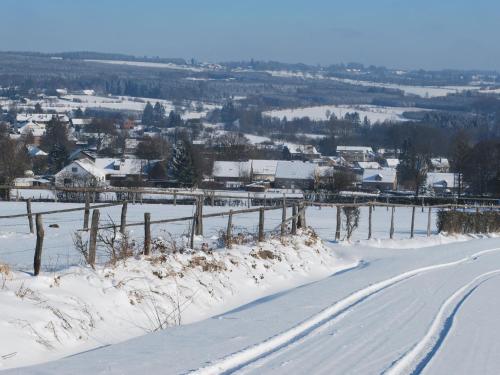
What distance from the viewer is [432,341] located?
9.56 m

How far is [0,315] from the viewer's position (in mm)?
8828

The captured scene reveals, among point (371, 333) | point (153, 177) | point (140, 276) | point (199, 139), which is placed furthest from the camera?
point (199, 139)

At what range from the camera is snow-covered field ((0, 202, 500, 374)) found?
8266mm

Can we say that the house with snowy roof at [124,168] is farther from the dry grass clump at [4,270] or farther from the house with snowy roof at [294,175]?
the dry grass clump at [4,270]

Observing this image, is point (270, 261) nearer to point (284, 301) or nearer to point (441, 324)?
point (284, 301)

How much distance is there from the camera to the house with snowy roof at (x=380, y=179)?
98.5m

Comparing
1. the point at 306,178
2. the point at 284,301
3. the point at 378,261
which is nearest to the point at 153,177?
the point at 306,178

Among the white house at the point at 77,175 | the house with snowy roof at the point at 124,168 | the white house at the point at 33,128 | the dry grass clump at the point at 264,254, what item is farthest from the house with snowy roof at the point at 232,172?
the white house at the point at 33,128

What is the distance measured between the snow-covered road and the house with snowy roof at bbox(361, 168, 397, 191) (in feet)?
276

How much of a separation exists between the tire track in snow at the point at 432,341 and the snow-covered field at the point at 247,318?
0.02m

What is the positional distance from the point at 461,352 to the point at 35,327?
4951 millimetres

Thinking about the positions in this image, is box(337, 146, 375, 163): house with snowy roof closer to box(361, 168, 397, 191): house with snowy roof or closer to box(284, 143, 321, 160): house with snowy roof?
box(284, 143, 321, 160): house with snowy roof

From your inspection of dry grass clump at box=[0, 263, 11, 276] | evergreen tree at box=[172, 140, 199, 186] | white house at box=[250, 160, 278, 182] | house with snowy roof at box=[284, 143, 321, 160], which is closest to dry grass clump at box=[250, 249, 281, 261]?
dry grass clump at box=[0, 263, 11, 276]

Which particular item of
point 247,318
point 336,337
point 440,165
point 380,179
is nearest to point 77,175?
point 380,179
